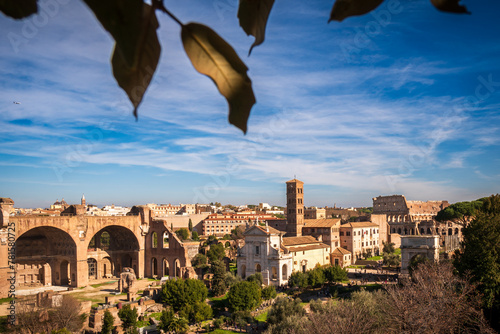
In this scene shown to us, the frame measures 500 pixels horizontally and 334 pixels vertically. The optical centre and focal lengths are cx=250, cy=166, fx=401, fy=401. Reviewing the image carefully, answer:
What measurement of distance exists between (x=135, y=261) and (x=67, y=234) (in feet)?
20.3

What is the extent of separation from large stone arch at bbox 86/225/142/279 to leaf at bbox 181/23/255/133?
101 ft

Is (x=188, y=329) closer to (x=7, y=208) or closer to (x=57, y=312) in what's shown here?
(x=57, y=312)

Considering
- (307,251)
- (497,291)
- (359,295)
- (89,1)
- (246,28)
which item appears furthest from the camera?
(307,251)

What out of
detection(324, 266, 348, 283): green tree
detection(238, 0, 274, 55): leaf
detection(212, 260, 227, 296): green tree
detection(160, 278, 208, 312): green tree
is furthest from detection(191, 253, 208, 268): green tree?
detection(238, 0, 274, 55): leaf

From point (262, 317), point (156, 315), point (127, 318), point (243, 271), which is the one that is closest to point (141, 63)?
point (127, 318)

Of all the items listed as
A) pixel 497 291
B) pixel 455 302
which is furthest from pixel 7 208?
pixel 497 291

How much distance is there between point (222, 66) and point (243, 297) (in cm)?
1933

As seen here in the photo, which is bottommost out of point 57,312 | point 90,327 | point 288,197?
point 90,327

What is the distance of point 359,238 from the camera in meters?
36.0

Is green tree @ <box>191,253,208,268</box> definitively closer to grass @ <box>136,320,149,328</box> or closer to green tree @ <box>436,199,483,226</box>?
grass @ <box>136,320,149,328</box>

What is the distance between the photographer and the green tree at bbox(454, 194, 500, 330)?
1355 centimetres

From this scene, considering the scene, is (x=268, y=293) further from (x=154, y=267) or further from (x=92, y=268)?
(x=92, y=268)

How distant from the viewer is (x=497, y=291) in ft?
45.0

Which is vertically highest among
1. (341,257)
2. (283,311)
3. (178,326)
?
(283,311)
